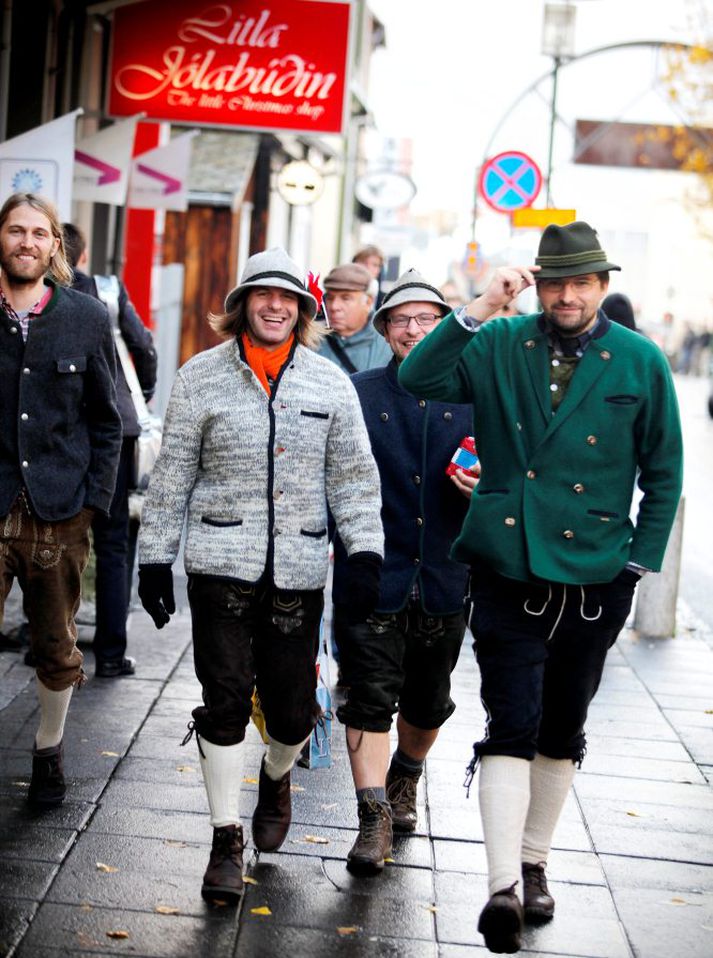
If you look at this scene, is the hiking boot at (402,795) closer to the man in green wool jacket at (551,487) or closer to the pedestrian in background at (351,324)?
the man in green wool jacket at (551,487)

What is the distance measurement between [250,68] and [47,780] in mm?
7874

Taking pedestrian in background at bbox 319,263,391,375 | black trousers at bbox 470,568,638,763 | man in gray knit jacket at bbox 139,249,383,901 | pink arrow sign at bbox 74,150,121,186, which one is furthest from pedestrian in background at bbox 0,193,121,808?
pink arrow sign at bbox 74,150,121,186

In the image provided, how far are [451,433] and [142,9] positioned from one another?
811cm

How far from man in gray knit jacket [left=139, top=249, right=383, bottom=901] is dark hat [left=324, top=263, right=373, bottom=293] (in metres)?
3.30

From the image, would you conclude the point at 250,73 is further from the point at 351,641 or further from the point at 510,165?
the point at 351,641

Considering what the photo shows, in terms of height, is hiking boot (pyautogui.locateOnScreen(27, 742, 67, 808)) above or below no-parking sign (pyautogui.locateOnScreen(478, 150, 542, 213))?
below

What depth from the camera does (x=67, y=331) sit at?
5.54m

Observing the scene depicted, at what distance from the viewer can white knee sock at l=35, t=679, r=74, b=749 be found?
223 inches

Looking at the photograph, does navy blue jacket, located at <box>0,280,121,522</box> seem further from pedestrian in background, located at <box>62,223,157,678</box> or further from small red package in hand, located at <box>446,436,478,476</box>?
pedestrian in background, located at <box>62,223,157,678</box>

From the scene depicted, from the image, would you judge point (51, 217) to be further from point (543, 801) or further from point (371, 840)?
point (543, 801)

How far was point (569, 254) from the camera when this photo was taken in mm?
4676

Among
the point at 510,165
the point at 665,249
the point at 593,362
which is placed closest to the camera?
the point at 593,362

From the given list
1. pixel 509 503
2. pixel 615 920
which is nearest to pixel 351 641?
pixel 509 503

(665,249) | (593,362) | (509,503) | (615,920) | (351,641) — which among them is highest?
(665,249)
